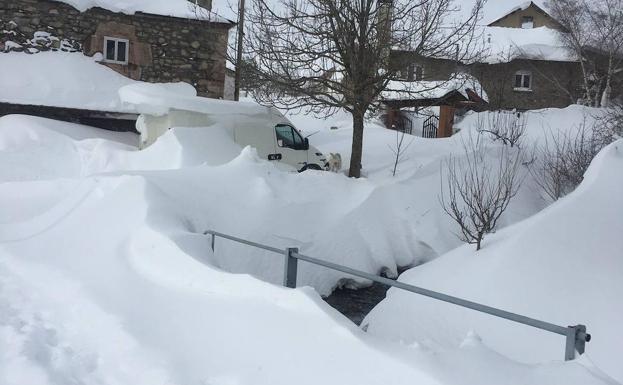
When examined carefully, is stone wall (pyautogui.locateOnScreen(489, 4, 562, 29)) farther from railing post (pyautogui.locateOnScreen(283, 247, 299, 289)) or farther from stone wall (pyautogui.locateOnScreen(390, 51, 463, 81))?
railing post (pyautogui.locateOnScreen(283, 247, 299, 289))

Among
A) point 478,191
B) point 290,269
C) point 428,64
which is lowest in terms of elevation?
point 290,269

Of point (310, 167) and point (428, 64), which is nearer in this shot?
point (428, 64)

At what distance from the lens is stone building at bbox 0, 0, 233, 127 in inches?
637

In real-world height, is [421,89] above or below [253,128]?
above

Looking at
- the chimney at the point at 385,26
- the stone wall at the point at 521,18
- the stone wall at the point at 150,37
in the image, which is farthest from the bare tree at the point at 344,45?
the stone wall at the point at 521,18

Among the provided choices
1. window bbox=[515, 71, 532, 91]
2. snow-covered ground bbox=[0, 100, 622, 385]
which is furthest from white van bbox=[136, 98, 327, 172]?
window bbox=[515, 71, 532, 91]

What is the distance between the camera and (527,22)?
140ft

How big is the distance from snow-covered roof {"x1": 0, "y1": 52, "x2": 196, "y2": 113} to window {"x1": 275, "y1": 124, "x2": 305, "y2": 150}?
3301 mm

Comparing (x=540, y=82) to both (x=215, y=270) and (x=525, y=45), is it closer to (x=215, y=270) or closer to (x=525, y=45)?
(x=525, y=45)

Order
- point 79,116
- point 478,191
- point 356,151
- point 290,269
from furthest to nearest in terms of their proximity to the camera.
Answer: point 79,116 < point 356,151 < point 478,191 < point 290,269

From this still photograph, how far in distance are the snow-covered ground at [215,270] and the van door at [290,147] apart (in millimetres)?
1246

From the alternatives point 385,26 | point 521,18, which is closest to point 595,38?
point 521,18

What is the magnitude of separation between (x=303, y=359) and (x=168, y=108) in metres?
9.81

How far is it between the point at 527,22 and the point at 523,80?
1167cm
